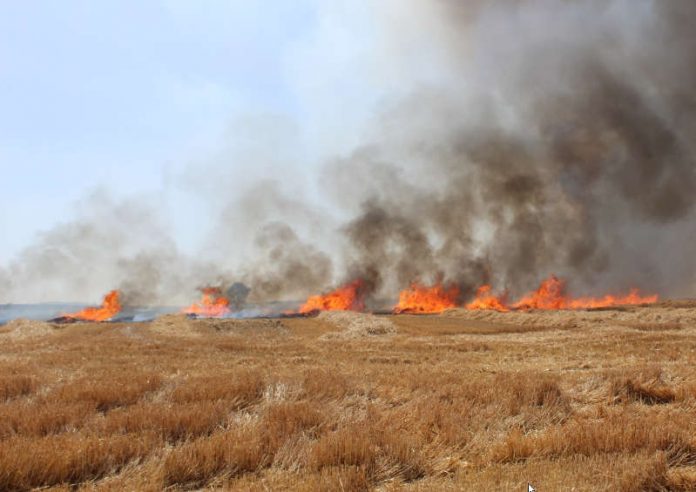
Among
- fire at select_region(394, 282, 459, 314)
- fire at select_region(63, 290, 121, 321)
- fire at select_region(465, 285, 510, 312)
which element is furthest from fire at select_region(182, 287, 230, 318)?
fire at select_region(465, 285, 510, 312)

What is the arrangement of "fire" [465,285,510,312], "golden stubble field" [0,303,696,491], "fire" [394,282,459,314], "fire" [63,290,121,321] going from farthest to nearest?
"fire" [394,282,459,314] < "fire" [465,285,510,312] < "fire" [63,290,121,321] < "golden stubble field" [0,303,696,491]

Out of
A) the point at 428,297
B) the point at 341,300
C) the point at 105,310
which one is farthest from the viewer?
the point at 341,300

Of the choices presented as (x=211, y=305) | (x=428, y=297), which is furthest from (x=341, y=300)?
(x=211, y=305)

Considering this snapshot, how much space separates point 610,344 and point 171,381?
1898 cm

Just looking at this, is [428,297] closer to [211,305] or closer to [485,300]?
[485,300]

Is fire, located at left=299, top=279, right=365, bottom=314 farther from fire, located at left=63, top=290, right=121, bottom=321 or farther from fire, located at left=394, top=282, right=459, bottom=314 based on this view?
fire, located at left=63, top=290, right=121, bottom=321

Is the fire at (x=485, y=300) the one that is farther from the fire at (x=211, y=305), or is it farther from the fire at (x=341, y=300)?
the fire at (x=211, y=305)

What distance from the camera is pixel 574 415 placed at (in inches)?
338

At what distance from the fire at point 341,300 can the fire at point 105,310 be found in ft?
105

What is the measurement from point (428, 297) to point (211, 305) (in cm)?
4018

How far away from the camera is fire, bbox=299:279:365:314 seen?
8988cm

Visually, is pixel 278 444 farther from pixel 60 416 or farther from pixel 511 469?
pixel 60 416

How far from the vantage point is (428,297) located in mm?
90812

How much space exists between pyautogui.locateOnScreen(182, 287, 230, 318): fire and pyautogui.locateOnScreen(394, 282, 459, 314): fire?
103ft
